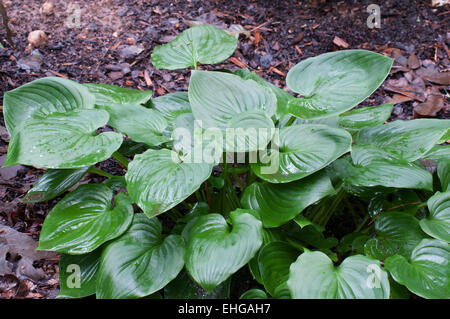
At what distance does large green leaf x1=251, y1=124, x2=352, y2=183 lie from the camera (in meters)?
1.55

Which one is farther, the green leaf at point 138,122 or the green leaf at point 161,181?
the green leaf at point 138,122

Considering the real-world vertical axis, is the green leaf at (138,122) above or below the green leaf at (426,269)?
above

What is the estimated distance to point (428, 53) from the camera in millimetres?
3141

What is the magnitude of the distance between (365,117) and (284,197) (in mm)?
641

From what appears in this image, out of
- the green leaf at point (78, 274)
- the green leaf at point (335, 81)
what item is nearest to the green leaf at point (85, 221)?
the green leaf at point (78, 274)

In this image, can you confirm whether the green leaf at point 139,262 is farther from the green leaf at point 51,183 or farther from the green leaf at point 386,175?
the green leaf at point 386,175

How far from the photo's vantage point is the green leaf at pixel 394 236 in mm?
1676

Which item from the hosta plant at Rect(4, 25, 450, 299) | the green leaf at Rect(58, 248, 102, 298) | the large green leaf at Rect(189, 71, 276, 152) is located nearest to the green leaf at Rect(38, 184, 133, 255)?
the hosta plant at Rect(4, 25, 450, 299)

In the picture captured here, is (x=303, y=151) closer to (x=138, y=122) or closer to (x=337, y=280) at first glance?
(x=337, y=280)

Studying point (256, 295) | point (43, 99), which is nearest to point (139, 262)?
point (256, 295)

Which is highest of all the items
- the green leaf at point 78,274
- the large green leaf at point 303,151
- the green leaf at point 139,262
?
the large green leaf at point 303,151

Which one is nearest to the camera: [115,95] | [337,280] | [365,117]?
[337,280]

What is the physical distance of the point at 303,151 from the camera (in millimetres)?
1625

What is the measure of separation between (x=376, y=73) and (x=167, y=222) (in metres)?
1.27
